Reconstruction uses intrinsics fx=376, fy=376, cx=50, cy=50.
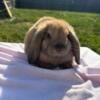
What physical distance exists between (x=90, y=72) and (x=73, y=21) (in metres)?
4.51

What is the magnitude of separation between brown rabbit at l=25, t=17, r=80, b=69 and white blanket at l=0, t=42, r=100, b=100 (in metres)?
0.12

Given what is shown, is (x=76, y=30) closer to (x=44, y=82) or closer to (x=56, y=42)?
(x=56, y=42)

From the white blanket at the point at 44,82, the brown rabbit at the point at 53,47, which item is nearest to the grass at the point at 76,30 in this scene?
the brown rabbit at the point at 53,47

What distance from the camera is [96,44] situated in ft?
16.3

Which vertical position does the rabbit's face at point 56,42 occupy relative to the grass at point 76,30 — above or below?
above

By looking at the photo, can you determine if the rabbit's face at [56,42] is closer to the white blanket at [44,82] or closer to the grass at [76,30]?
the white blanket at [44,82]

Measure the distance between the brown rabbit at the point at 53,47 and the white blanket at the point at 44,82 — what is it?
0.39 feet

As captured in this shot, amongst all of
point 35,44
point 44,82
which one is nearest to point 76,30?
point 35,44

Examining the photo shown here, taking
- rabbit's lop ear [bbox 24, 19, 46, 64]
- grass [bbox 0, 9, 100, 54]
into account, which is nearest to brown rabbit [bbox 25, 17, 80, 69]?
rabbit's lop ear [bbox 24, 19, 46, 64]

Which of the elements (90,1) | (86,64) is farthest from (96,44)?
(90,1)

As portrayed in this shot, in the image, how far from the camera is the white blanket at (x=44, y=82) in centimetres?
228

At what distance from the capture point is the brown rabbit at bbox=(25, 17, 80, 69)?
8.68 ft

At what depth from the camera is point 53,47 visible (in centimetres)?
263

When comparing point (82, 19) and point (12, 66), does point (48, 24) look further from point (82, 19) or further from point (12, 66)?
point (82, 19)
